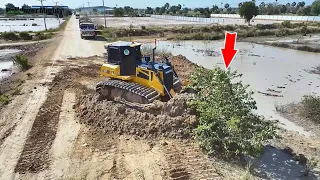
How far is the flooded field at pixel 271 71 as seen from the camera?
45.8 ft

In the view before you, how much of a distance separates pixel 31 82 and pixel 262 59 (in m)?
17.8

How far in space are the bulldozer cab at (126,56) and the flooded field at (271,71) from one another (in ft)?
18.9

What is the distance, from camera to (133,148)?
8281 mm

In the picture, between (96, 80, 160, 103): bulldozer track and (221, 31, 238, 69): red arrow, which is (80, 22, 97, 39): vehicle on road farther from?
(221, 31, 238, 69): red arrow

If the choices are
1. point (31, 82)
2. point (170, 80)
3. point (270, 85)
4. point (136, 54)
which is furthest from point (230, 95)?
point (31, 82)

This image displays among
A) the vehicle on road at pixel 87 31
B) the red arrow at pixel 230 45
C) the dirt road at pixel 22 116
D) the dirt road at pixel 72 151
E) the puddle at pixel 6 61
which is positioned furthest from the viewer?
the vehicle on road at pixel 87 31

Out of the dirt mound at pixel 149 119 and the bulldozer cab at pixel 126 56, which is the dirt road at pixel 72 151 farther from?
the bulldozer cab at pixel 126 56

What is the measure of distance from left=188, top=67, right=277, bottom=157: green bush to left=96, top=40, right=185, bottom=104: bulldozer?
160 centimetres

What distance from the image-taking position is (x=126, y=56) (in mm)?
10555

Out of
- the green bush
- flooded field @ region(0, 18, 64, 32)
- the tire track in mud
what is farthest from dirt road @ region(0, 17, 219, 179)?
flooded field @ region(0, 18, 64, 32)

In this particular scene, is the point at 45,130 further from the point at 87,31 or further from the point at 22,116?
the point at 87,31

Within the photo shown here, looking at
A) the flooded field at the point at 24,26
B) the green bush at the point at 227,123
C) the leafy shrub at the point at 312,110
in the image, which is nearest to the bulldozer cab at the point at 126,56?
the green bush at the point at 227,123

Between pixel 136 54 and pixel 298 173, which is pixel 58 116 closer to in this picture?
pixel 136 54

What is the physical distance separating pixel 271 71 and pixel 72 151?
15.4 metres
